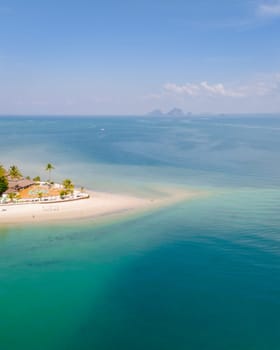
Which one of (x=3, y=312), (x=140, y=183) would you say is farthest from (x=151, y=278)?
(x=140, y=183)

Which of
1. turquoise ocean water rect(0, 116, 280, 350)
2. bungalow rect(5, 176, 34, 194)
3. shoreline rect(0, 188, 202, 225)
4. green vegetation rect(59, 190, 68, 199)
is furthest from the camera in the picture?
bungalow rect(5, 176, 34, 194)

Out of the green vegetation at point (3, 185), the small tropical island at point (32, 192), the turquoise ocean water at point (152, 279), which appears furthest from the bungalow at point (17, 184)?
the turquoise ocean water at point (152, 279)

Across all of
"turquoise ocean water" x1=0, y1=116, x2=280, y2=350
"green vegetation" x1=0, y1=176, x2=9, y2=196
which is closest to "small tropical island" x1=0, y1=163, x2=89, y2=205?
"green vegetation" x1=0, y1=176, x2=9, y2=196

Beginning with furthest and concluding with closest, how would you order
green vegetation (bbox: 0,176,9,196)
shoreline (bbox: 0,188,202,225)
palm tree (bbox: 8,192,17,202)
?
green vegetation (bbox: 0,176,9,196), palm tree (bbox: 8,192,17,202), shoreline (bbox: 0,188,202,225)

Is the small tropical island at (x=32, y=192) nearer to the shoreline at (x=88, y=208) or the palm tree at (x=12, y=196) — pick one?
the palm tree at (x=12, y=196)

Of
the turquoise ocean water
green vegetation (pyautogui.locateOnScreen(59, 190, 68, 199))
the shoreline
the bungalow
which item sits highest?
the bungalow

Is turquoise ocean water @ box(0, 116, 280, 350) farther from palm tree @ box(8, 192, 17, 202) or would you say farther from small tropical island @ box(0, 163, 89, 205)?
palm tree @ box(8, 192, 17, 202)

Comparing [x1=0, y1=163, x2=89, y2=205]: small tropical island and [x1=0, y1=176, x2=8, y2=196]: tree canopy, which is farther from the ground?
[x1=0, y1=176, x2=8, y2=196]: tree canopy

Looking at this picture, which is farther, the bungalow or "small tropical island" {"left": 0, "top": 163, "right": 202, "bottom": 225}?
the bungalow
